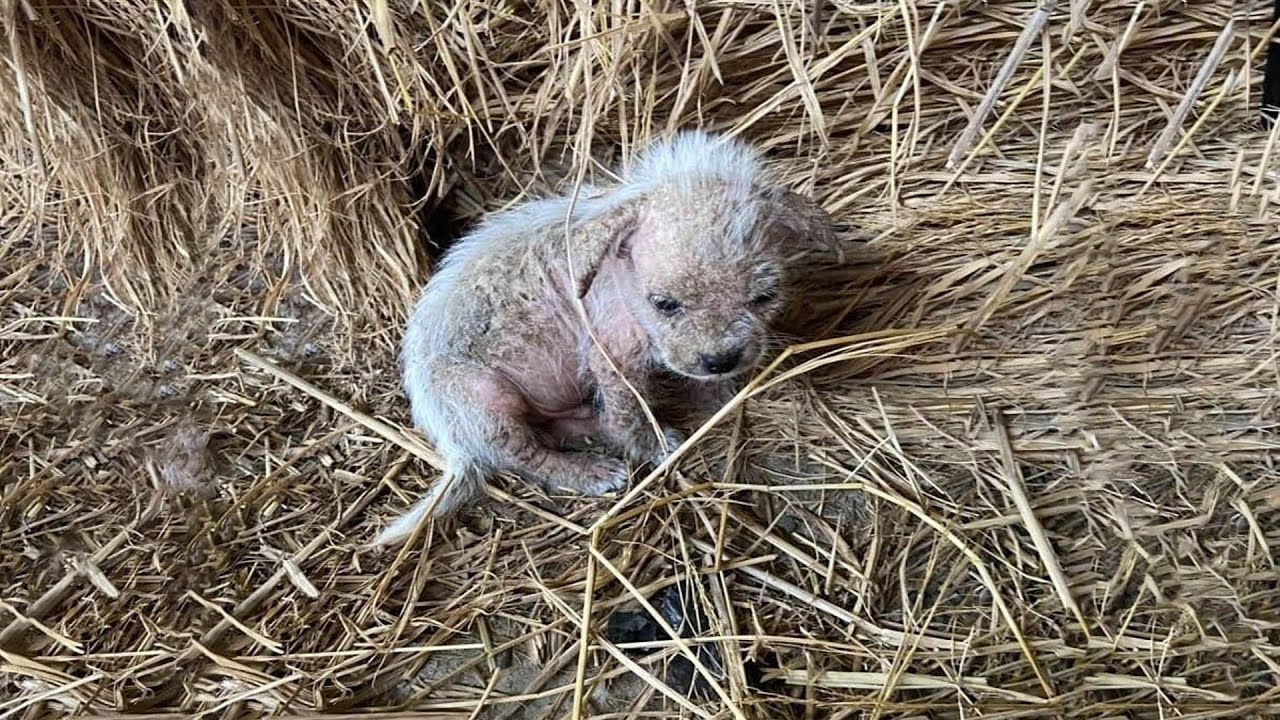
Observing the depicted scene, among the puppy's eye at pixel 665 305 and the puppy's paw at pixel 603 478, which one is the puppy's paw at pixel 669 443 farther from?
the puppy's eye at pixel 665 305

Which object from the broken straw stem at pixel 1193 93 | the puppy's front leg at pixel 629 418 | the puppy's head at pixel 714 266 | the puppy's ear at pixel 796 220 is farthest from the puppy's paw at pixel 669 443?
the broken straw stem at pixel 1193 93

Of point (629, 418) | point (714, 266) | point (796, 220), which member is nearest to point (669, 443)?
point (629, 418)

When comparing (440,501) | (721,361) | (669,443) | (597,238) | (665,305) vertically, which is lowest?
(669,443)

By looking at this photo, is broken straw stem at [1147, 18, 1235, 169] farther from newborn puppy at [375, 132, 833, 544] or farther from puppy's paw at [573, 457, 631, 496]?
puppy's paw at [573, 457, 631, 496]

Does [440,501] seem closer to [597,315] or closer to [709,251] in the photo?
[597,315]

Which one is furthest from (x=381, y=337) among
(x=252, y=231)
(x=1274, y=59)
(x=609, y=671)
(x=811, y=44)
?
(x=1274, y=59)
